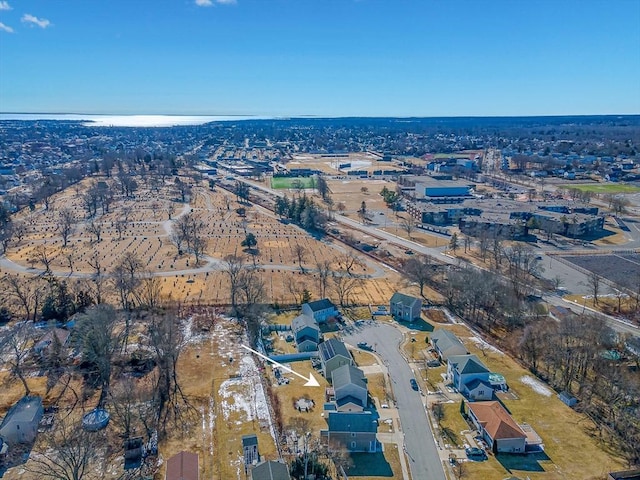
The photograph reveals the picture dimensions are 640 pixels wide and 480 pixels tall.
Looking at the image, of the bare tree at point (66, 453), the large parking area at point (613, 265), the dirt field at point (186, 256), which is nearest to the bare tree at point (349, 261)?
the dirt field at point (186, 256)

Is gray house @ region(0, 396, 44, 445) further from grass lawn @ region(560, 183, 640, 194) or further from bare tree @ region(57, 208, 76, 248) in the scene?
grass lawn @ region(560, 183, 640, 194)

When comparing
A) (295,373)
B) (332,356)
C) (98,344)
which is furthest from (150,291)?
(332,356)

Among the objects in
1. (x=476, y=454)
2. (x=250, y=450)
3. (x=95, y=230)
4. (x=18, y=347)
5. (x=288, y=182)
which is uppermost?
(x=288, y=182)

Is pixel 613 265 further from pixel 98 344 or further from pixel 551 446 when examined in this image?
pixel 98 344

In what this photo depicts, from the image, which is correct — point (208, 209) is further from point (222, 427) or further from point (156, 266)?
point (222, 427)

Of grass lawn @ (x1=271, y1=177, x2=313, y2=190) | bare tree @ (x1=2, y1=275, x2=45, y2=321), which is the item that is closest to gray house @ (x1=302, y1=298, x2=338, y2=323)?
bare tree @ (x1=2, y1=275, x2=45, y2=321)

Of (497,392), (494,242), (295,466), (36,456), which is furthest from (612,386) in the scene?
(36,456)
